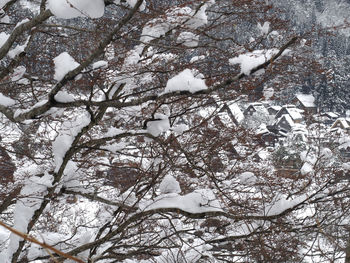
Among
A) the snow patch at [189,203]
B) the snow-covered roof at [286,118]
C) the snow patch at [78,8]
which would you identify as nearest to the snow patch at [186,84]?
the snow patch at [78,8]

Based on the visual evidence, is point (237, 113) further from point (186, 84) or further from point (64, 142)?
point (186, 84)

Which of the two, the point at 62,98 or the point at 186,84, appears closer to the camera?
the point at 186,84

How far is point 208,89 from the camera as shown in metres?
1.46

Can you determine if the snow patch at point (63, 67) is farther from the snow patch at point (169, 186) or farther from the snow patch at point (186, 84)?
the snow patch at point (169, 186)

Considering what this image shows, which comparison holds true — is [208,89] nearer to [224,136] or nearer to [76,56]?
[76,56]

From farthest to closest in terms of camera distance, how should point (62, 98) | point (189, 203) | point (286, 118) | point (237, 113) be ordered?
point (286, 118), point (237, 113), point (189, 203), point (62, 98)

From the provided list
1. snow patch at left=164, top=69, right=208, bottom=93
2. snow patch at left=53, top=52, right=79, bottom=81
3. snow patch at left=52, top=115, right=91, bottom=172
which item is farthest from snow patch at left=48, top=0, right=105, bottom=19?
snow patch at left=52, top=115, right=91, bottom=172

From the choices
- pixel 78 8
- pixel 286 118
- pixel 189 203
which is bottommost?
pixel 189 203

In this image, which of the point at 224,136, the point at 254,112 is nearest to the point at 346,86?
the point at 254,112

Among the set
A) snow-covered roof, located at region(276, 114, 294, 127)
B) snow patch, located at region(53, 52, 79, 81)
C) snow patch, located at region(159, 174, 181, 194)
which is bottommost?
snow patch, located at region(159, 174, 181, 194)

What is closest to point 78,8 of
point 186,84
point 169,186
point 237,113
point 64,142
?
point 186,84

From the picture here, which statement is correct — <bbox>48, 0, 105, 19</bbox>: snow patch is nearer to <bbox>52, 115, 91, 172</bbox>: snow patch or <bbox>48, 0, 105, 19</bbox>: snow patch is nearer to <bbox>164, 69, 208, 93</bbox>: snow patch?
<bbox>164, 69, 208, 93</bbox>: snow patch

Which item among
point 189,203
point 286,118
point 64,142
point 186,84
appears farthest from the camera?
point 286,118

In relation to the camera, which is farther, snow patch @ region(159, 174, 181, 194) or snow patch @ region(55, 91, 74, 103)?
snow patch @ region(159, 174, 181, 194)
